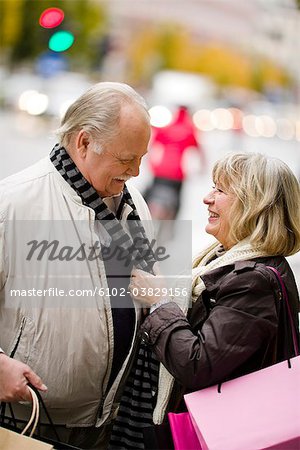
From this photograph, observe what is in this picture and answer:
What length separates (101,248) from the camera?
273cm

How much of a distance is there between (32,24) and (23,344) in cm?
4649

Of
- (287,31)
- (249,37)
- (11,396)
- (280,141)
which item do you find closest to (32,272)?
(11,396)

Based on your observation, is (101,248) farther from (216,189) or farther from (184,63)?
(184,63)

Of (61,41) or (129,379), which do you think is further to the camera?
(61,41)

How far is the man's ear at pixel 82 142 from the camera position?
268cm

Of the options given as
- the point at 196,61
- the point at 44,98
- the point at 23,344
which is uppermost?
the point at 196,61

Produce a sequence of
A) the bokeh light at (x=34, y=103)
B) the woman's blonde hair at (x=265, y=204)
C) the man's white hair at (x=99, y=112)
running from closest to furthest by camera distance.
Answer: the woman's blonde hair at (x=265, y=204), the man's white hair at (x=99, y=112), the bokeh light at (x=34, y=103)

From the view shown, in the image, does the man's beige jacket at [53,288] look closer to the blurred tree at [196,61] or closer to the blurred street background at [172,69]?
the blurred street background at [172,69]

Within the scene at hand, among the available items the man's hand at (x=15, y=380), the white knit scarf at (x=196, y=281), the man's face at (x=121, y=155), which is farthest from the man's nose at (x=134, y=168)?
the man's hand at (x=15, y=380)

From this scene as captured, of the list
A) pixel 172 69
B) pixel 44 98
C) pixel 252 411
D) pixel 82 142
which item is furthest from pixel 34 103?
pixel 172 69

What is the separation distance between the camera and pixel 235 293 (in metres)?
2.41

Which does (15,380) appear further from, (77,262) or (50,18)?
(50,18)

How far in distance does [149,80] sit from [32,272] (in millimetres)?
71265

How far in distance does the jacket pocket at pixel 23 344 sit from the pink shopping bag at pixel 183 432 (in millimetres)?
521
